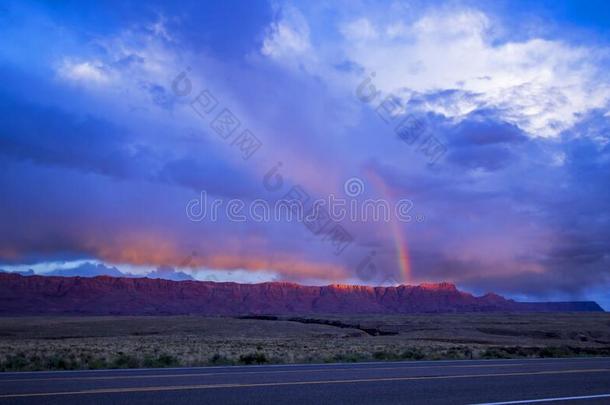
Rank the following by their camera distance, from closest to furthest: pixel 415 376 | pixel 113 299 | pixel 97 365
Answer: pixel 415 376, pixel 97 365, pixel 113 299

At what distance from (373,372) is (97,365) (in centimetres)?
979

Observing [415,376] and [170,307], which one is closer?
[415,376]

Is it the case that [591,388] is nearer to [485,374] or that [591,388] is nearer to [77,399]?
[485,374]

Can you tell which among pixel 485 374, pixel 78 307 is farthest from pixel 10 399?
pixel 78 307

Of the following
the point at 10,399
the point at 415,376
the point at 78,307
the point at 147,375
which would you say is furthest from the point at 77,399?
the point at 78,307

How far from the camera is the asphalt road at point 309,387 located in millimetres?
11062

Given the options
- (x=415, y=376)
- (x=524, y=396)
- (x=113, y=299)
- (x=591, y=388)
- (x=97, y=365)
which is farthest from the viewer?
(x=113, y=299)

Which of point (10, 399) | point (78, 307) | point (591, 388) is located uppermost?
point (78, 307)

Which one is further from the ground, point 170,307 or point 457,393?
point 170,307

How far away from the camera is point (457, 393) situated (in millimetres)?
12234

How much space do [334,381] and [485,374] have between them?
513 centimetres

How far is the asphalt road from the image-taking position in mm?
11062

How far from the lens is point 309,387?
1289 cm

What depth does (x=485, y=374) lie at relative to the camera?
16438 mm
